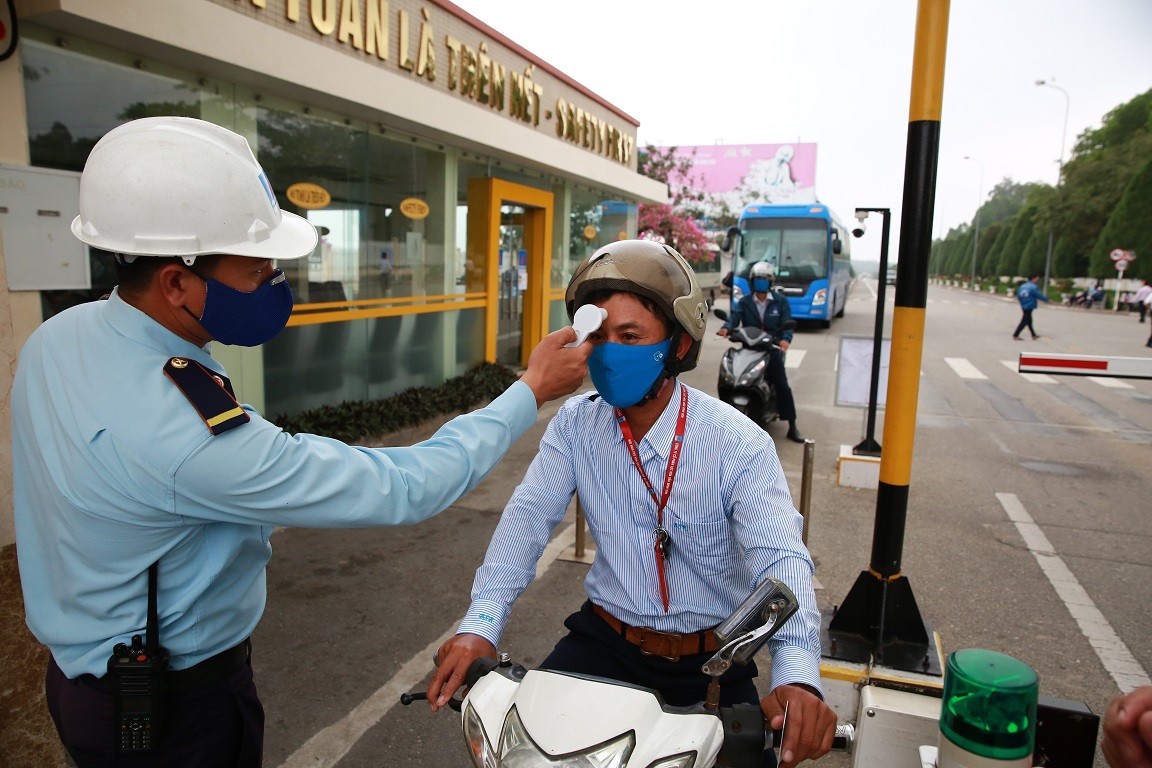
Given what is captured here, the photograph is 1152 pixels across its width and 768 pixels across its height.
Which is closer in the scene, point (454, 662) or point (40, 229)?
point (454, 662)

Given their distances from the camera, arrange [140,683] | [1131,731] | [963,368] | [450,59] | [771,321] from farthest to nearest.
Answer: [963,368]
[450,59]
[771,321]
[140,683]
[1131,731]

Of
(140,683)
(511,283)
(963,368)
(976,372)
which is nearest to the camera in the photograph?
(140,683)

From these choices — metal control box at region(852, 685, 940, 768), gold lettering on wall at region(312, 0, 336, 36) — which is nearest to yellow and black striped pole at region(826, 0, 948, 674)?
metal control box at region(852, 685, 940, 768)

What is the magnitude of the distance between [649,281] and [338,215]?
21.9 feet

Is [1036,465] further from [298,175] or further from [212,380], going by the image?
[212,380]

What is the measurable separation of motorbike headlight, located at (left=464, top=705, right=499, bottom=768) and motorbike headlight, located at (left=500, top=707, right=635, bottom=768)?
5 cm

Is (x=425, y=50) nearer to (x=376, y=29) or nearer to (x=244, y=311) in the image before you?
(x=376, y=29)

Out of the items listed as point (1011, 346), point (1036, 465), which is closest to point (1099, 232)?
point (1011, 346)

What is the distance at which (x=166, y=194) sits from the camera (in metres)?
1.58

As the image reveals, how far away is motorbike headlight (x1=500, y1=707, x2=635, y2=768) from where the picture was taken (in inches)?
50.6

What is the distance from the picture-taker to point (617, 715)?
136cm

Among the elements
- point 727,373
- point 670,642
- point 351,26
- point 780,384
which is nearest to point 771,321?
point 780,384

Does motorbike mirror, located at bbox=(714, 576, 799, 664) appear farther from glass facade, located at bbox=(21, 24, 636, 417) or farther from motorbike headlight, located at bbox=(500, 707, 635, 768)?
glass facade, located at bbox=(21, 24, 636, 417)

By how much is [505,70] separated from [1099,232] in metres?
46.6
